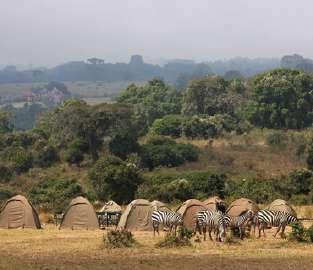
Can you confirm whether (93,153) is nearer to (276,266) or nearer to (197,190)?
(197,190)

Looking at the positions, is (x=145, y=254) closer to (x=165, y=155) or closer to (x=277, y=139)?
(x=165, y=155)

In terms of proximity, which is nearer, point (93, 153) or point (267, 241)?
point (267, 241)

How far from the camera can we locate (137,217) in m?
34.1

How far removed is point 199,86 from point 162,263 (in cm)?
6322

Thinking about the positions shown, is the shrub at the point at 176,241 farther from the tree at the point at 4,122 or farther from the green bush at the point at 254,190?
the tree at the point at 4,122

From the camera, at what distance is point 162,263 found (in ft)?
75.5

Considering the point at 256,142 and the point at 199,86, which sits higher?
the point at 199,86

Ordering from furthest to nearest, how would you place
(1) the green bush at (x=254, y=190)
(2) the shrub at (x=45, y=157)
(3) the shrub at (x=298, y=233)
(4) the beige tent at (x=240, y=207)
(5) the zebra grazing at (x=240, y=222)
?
(2) the shrub at (x=45, y=157)
(1) the green bush at (x=254, y=190)
(4) the beige tent at (x=240, y=207)
(5) the zebra grazing at (x=240, y=222)
(3) the shrub at (x=298, y=233)

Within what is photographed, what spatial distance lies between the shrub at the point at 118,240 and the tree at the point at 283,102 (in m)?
53.7

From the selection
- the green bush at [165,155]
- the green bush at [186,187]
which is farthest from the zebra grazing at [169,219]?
the green bush at [165,155]

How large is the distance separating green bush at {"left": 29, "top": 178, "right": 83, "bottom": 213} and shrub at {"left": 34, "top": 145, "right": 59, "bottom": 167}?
1340 centimetres

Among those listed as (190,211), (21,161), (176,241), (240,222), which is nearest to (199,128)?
(21,161)

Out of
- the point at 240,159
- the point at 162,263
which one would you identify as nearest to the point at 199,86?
the point at 240,159

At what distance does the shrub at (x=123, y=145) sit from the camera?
215 ft
